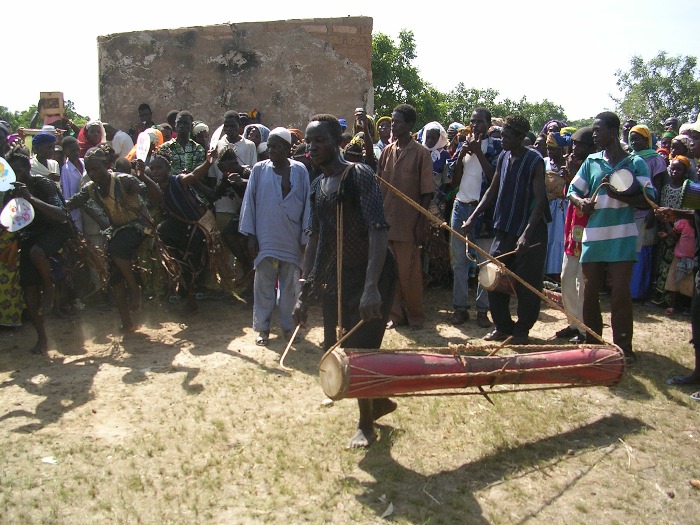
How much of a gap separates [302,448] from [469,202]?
3771 millimetres

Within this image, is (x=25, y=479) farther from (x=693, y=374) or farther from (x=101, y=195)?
(x=693, y=374)

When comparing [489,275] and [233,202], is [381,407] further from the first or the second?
[233,202]

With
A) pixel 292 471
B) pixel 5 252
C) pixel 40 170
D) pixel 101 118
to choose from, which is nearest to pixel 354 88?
pixel 101 118

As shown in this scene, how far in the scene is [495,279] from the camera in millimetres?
5805

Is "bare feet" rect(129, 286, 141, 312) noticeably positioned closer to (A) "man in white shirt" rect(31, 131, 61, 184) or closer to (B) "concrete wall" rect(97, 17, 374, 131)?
(A) "man in white shirt" rect(31, 131, 61, 184)

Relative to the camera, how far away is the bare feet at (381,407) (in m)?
4.13

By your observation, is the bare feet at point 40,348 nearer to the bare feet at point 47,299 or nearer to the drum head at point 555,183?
the bare feet at point 47,299

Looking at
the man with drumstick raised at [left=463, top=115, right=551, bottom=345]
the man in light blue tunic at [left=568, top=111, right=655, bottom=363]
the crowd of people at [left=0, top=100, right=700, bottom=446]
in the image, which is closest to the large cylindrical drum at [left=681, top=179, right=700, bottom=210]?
the crowd of people at [left=0, top=100, right=700, bottom=446]

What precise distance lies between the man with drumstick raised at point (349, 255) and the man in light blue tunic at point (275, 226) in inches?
79.3

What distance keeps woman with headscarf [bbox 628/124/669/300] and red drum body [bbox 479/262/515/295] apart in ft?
6.17

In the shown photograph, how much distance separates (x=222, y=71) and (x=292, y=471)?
8.58 meters

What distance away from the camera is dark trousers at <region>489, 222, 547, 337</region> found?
596cm

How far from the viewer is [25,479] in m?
3.63

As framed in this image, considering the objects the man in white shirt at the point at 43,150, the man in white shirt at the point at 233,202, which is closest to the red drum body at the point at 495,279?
the man in white shirt at the point at 233,202
